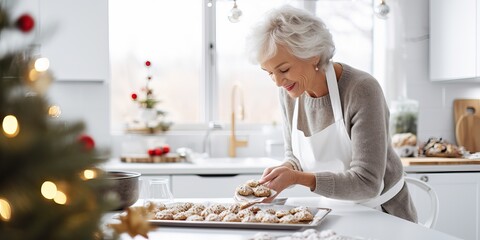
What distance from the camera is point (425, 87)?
4660 millimetres

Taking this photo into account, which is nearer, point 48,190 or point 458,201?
point 48,190

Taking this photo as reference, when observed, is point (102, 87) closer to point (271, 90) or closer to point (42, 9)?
point (42, 9)

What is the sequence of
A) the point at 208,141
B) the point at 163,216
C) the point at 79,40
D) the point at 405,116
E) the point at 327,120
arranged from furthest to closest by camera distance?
the point at 208,141, the point at 405,116, the point at 79,40, the point at 327,120, the point at 163,216

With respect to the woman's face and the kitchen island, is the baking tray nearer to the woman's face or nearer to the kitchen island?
the woman's face

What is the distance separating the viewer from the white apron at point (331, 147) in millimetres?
2367

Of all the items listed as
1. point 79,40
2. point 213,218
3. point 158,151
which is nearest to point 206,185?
point 158,151

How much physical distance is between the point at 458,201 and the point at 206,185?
1.59m

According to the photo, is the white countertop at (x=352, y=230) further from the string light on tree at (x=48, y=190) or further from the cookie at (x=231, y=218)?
the string light on tree at (x=48, y=190)

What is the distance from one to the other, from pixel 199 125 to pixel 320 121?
2225 mm

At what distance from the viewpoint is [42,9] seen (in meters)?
3.97

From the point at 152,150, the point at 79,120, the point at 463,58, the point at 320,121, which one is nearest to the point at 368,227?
the point at 320,121

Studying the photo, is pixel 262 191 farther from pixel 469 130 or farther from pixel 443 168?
pixel 469 130

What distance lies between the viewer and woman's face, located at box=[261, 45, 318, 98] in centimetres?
234

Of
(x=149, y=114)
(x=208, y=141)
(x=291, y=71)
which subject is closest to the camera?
(x=291, y=71)
